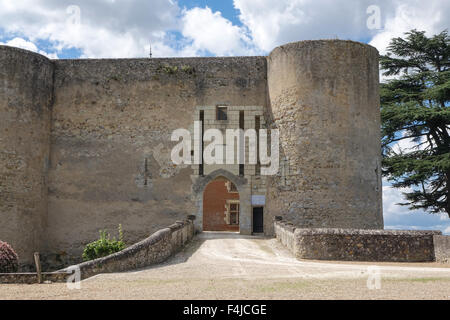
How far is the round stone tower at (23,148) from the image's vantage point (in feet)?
51.6

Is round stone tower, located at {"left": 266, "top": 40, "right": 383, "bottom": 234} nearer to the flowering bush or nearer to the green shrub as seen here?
the green shrub

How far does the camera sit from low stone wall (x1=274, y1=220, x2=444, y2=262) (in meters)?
9.81

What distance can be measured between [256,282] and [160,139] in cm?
1027

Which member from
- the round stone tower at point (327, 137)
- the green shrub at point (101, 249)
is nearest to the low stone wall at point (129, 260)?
the green shrub at point (101, 249)

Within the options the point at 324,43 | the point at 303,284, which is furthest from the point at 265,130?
the point at 303,284

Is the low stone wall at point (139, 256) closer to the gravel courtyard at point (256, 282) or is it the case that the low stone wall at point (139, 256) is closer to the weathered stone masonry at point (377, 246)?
the gravel courtyard at point (256, 282)

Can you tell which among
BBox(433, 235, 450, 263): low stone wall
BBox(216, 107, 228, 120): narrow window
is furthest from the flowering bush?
BBox(216, 107, 228, 120): narrow window

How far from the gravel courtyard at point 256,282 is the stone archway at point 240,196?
523 centimetres

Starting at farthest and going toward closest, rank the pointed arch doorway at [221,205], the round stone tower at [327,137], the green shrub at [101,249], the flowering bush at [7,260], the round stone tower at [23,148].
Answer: the pointed arch doorway at [221,205] → the round stone tower at [23,148] → the round stone tower at [327,137] → the green shrub at [101,249] → the flowering bush at [7,260]

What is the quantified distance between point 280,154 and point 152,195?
4.47 meters

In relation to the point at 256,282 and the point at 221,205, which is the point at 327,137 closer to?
the point at 256,282

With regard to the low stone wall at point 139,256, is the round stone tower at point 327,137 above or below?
above

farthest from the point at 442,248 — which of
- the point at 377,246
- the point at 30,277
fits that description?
the point at 30,277
